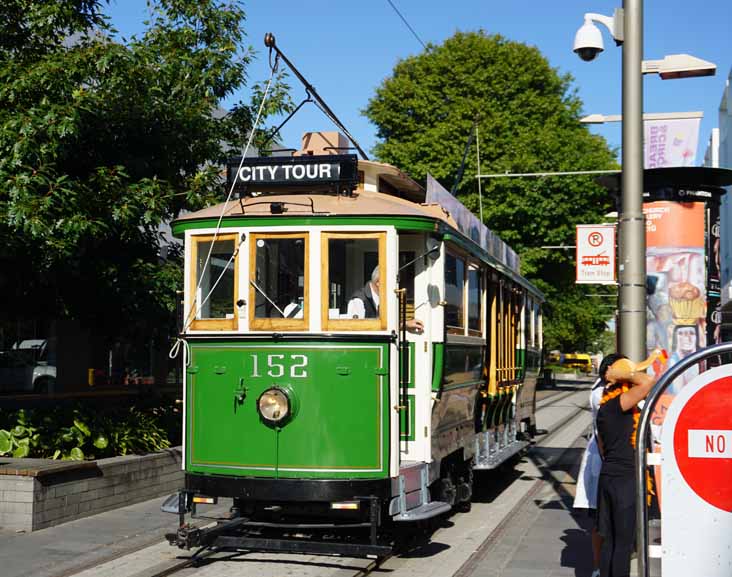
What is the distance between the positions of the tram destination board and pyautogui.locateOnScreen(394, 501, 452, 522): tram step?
9.50ft

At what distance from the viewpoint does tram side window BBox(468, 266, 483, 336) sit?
10.7 m

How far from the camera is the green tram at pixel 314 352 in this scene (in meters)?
8.20

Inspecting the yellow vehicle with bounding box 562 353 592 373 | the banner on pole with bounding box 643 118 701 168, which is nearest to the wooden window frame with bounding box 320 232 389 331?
the banner on pole with bounding box 643 118 701 168

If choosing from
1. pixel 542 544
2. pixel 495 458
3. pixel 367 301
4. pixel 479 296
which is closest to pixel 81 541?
pixel 367 301

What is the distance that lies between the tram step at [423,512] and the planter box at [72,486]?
12.4 ft

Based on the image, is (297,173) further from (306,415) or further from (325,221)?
(306,415)

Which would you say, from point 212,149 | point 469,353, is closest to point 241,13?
point 212,149

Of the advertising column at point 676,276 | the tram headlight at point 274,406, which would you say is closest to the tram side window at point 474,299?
the advertising column at point 676,276

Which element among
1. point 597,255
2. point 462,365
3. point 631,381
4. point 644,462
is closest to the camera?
point 644,462

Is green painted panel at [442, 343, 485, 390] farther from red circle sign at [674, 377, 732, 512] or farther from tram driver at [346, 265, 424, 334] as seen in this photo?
red circle sign at [674, 377, 732, 512]

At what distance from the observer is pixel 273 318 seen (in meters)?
8.56

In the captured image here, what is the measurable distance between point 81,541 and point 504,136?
2770 centimetres

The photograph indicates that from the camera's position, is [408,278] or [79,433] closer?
[408,278]

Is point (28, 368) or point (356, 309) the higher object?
point (356, 309)
